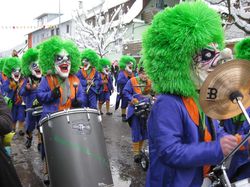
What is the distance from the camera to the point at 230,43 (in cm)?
1476

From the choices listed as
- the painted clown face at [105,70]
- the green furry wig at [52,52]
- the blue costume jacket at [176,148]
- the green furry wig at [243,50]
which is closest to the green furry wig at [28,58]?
the green furry wig at [52,52]

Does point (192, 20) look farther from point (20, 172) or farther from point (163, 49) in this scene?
point (20, 172)

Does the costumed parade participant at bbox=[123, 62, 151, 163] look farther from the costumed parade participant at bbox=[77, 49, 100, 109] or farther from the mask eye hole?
the mask eye hole

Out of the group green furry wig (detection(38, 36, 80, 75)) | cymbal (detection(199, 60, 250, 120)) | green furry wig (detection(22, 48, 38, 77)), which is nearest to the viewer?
cymbal (detection(199, 60, 250, 120))

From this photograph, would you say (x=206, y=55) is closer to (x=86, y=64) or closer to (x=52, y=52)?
(x=52, y=52)

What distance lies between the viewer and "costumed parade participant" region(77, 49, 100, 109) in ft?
29.4

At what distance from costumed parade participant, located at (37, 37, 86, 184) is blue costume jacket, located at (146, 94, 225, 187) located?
2.89m

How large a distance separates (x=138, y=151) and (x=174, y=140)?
13.9 feet

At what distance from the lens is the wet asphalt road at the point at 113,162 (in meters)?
5.16

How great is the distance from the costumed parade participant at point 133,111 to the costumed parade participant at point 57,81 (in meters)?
1.10

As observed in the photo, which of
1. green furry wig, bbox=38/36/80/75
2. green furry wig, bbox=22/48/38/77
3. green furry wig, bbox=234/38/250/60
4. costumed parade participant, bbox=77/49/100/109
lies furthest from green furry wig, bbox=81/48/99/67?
green furry wig, bbox=234/38/250/60

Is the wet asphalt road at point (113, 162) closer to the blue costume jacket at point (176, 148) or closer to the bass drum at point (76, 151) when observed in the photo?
the bass drum at point (76, 151)

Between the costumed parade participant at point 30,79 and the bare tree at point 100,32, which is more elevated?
the bare tree at point 100,32

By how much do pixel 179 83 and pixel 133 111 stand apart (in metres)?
3.87
